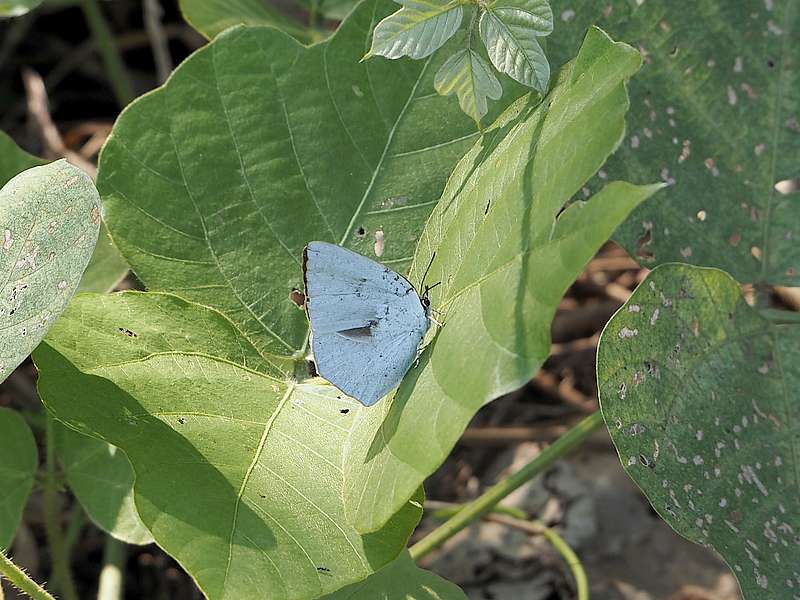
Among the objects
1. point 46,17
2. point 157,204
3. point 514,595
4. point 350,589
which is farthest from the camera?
point 46,17

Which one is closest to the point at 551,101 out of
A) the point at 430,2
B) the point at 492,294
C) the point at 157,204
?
the point at 430,2

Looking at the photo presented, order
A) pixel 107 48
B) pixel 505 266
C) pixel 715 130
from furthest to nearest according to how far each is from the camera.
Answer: pixel 107 48, pixel 715 130, pixel 505 266

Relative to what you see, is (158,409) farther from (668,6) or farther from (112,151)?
(668,6)

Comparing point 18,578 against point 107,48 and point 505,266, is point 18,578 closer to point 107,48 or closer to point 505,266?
point 505,266

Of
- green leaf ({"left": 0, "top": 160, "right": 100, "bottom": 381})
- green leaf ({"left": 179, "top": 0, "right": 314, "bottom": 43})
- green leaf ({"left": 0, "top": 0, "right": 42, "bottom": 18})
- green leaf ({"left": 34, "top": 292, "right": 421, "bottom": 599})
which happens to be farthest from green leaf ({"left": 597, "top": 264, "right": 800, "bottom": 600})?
green leaf ({"left": 0, "top": 0, "right": 42, "bottom": 18})

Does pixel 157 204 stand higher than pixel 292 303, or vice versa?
pixel 157 204

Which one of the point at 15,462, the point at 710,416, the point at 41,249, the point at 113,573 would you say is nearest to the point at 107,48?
the point at 15,462

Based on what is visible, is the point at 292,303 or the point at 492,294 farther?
the point at 292,303
